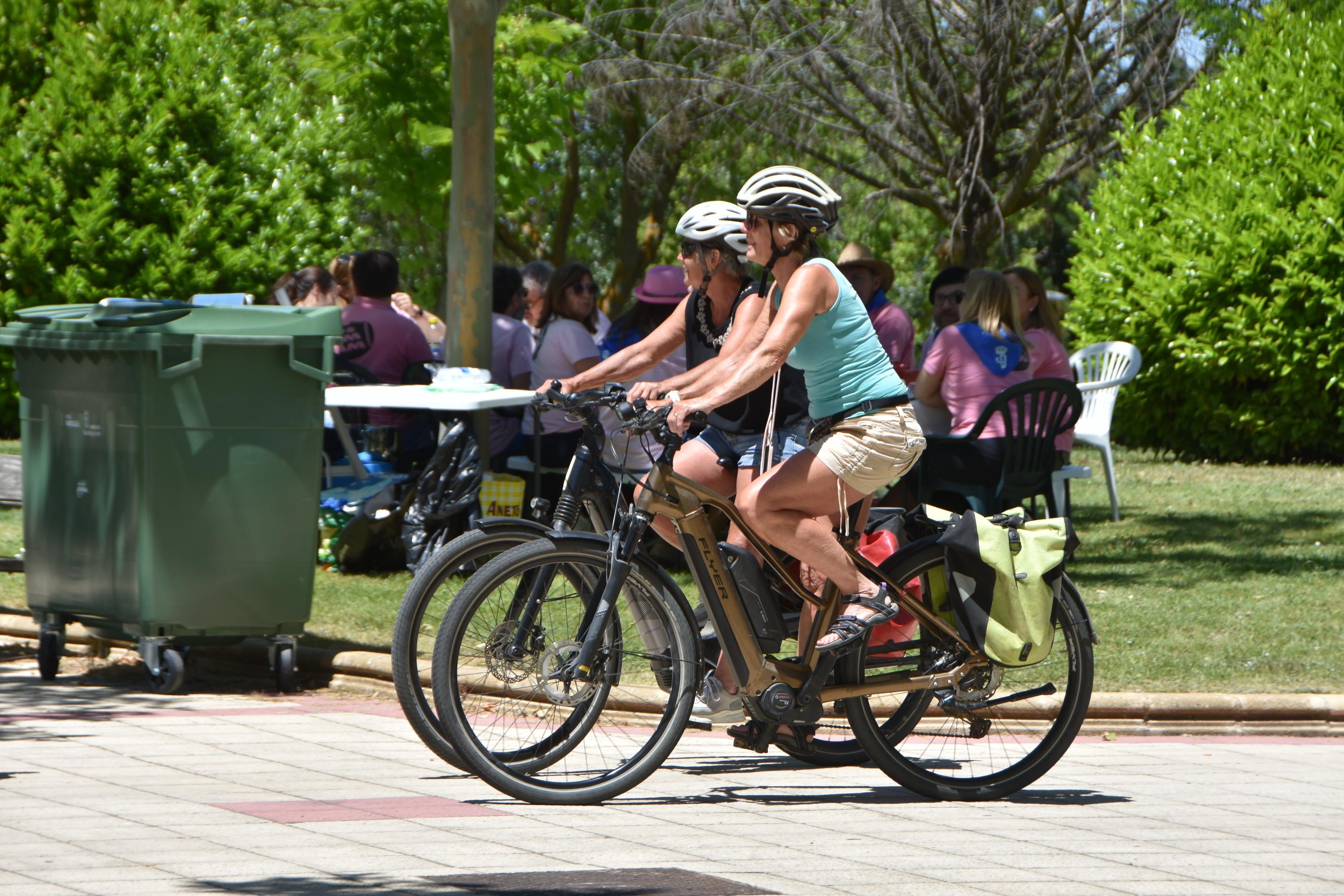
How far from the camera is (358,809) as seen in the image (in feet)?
16.7

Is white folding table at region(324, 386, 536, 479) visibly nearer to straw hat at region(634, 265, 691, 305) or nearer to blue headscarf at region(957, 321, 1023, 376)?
straw hat at region(634, 265, 691, 305)

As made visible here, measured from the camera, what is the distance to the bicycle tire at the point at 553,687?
16.3 ft

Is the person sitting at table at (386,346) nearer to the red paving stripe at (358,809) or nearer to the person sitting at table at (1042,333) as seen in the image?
the person sitting at table at (1042,333)

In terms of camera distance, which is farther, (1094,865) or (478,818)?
(478,818)

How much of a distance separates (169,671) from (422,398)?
234 cm

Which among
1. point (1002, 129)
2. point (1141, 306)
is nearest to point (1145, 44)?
point (1002, 129)

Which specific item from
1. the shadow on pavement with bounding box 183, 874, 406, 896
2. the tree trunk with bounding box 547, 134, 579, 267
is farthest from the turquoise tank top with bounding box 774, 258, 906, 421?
the tree trunk with bounding box 547, 134, 579, 267

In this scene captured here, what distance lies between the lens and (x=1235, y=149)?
55.4 ft

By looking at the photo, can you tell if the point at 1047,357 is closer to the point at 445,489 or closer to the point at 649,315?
the point at 649,315

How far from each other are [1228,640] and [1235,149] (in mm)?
10124

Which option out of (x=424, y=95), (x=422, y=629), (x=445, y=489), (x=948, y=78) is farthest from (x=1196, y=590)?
(x=948, y=78)

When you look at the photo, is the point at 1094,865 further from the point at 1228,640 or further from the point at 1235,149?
the point at 1235,149

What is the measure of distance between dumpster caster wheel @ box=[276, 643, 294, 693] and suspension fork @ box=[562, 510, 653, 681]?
2225 mm

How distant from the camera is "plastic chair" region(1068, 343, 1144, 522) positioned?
12039mm
